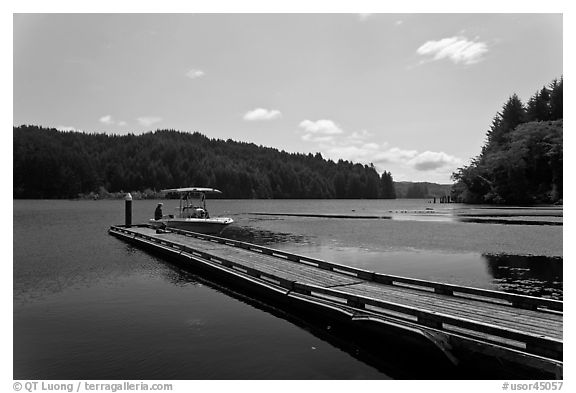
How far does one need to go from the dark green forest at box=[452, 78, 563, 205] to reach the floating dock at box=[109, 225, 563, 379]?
276ft

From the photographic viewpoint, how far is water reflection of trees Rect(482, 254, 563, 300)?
1932 centimetres

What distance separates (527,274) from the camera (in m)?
23.0

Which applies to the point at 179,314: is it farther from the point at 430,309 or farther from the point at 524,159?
the point at 524,159

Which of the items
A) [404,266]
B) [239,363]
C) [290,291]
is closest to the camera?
[239,363]

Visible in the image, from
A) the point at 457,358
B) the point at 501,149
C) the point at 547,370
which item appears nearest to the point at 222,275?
the point at 457,358

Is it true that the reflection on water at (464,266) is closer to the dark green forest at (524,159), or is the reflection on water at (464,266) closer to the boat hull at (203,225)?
the boat hull at (203,225)

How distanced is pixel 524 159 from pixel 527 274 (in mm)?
87949

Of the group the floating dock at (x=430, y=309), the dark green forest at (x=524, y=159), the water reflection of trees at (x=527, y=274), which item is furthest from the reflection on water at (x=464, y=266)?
the dark green forest at (x=524, y=159)

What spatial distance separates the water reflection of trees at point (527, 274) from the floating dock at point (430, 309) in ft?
16.8

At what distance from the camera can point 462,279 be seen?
71.3 ft

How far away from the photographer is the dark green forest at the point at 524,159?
92.3m

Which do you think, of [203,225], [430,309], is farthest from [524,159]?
[430,309]
